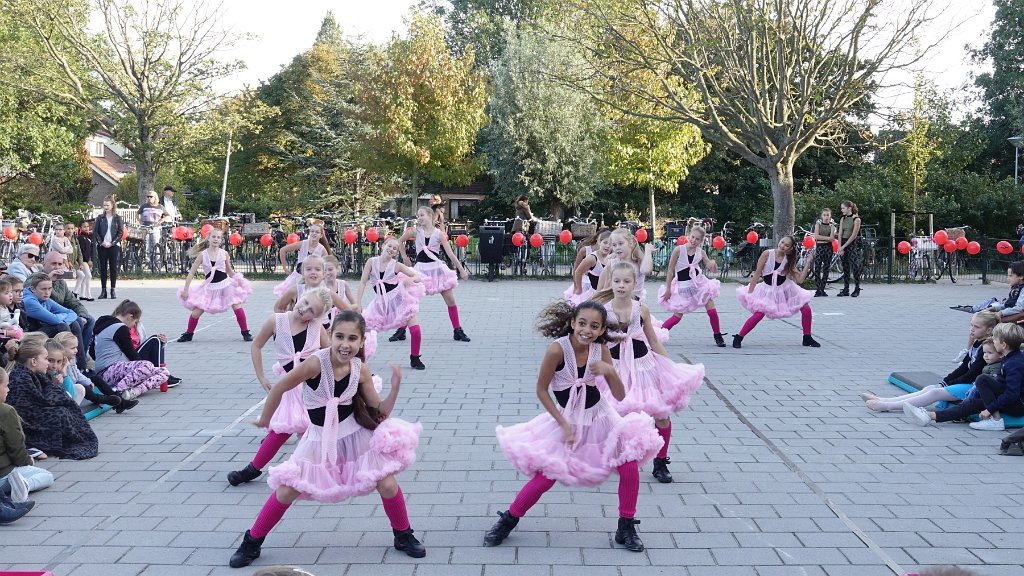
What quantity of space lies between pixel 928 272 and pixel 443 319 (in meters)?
13.8

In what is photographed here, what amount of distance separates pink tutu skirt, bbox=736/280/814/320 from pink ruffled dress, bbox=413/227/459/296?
3907 mm

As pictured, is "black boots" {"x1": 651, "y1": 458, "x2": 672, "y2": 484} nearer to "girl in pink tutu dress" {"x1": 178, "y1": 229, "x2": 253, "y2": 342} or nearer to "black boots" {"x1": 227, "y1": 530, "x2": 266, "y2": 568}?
"black boots" {"x1": 227, "y1": 530, "x2": 266, "y2": 568}

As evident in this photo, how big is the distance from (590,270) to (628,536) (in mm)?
6106

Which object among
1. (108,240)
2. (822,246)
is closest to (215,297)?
(108,240)

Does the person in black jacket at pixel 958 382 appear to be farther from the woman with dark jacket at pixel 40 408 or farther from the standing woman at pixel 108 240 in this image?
the standing woman at pixel 108 240

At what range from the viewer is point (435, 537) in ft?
17.3

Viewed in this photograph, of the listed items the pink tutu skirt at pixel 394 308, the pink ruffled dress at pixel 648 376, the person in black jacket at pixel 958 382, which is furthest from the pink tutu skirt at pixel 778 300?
the pink ruffled dress at pixel 648 376

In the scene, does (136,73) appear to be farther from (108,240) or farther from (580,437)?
(580,437)

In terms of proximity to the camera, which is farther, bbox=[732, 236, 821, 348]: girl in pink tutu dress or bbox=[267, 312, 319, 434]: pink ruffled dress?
bbox=[732, 236, 821, 348]: girl in pink tutu dress

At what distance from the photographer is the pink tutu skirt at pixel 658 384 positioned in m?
6.34

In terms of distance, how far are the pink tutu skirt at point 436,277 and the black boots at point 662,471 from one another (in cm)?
652

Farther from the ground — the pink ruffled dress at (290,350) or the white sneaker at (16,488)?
the pink ruffled dress at (290,350)

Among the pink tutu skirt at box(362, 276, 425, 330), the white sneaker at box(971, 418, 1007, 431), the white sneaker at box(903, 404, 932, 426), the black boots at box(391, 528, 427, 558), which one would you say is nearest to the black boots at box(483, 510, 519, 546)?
the black boots at box(391, 528, 427, 558)

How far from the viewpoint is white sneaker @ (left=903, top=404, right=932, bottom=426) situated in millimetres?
8109
